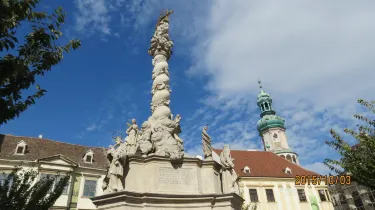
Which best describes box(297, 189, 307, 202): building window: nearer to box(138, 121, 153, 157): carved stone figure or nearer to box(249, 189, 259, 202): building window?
box(249, 189, 259, 202): building window

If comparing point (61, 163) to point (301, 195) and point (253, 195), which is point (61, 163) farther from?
point (301, 195)

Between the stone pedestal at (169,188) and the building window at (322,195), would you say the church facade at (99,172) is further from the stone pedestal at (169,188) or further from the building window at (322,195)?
the stone pedestal at (169,188)

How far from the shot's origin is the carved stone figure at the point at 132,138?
8362 millimetres

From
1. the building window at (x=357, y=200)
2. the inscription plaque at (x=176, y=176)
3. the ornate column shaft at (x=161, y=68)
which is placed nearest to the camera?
the inscription plaque at (x=176, y=176)

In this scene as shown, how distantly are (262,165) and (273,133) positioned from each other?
26.9 metres

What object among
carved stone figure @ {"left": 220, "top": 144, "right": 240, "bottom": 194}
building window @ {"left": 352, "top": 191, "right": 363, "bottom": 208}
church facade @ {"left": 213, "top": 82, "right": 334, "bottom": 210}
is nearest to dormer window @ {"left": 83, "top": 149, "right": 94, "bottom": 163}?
church facade @ {"left": 213, "top": 82, "right": 334, "bottom": 210}

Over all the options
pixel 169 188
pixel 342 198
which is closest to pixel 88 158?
pixel 169 188

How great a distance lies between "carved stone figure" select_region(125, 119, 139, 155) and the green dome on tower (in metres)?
51.5

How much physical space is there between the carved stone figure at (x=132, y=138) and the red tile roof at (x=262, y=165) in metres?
22.0

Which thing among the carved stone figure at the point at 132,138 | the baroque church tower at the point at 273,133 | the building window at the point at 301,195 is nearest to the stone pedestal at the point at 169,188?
the carved stone figure at the point at 132,138

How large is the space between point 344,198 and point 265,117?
29.8 m

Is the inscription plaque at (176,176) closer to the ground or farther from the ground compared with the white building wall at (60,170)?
closer to the ground

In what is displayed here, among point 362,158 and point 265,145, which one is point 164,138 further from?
point 265,145

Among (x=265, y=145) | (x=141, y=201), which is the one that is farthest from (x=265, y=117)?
(x=141, y=201)
